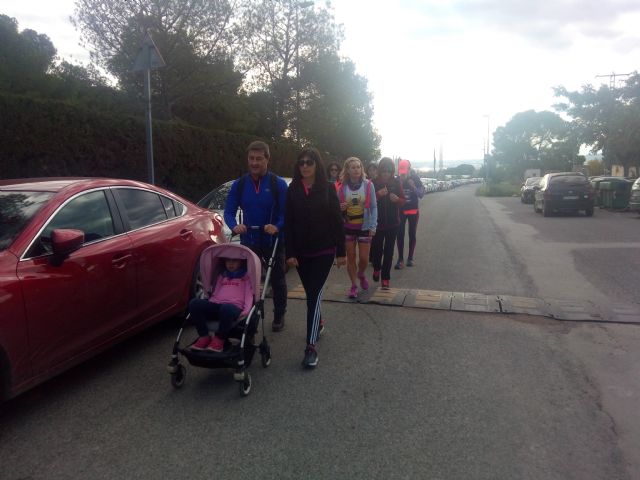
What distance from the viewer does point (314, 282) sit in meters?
4.74

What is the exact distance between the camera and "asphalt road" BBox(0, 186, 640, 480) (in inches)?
124

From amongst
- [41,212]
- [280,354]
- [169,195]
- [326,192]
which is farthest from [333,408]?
[169,195]

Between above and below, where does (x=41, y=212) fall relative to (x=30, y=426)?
above

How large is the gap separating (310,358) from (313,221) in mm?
1172

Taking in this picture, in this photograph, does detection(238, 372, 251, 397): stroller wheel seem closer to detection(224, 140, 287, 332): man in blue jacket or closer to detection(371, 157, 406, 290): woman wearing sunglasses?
detection(224, 140, 287, 332): man in blue jacket

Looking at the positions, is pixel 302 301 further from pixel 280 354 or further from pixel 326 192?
pixel 326 192

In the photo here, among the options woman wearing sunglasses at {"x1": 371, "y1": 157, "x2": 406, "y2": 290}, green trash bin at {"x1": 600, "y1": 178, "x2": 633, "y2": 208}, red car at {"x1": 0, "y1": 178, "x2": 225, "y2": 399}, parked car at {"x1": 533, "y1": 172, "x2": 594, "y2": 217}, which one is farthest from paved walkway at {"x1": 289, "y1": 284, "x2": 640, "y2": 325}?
green trash bin at {"x1": 600, "y1": 178, "x2": 633, "y2": 208}

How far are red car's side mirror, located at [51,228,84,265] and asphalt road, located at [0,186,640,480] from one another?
3.61 ft

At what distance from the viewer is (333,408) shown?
12.7 feet

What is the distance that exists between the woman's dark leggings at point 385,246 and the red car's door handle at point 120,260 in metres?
3.75

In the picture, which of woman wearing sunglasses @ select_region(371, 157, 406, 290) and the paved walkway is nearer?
the paved walkway

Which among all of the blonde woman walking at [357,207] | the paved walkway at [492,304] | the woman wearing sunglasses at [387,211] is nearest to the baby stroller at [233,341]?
the blonde woman walking at [357,207]

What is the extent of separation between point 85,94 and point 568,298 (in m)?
18.2

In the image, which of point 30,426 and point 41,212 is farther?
point 41,212
